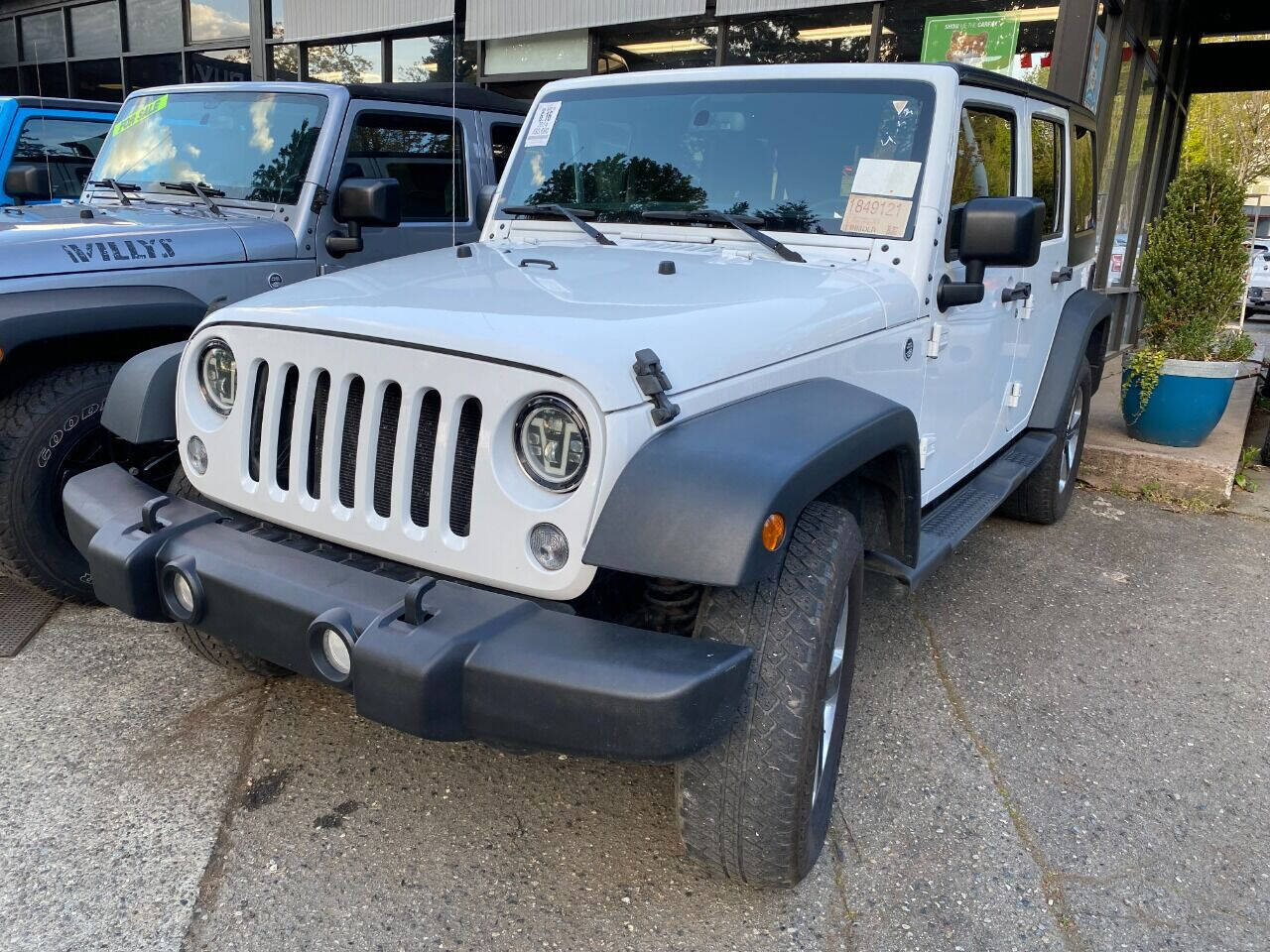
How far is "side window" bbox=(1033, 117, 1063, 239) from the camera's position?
383cm

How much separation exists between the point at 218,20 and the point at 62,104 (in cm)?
642

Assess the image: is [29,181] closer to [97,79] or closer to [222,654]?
[222,654]

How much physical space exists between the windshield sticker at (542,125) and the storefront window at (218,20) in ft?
31.1

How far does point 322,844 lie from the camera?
233 cm

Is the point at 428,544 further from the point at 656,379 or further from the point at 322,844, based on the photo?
the point at 322,844

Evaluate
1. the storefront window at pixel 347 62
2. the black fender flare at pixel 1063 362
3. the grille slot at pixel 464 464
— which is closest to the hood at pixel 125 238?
the grille slot at pixel 464 464

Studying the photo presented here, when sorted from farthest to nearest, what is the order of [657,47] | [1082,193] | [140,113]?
[657,47] < [1082,193] < [140,113]

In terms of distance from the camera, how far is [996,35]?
257 inches

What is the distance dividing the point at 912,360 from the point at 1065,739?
1.23 m

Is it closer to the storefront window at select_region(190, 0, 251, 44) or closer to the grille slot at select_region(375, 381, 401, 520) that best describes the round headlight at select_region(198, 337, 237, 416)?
the grille slot at select_region(375, 381, 401, 520)

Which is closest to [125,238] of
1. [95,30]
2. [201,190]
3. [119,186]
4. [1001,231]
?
[201,190]

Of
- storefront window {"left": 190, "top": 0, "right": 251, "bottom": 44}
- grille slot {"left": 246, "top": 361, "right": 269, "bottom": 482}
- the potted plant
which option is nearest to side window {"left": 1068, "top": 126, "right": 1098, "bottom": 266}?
the potted plant

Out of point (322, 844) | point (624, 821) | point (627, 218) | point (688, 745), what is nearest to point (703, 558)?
point (688, 745)

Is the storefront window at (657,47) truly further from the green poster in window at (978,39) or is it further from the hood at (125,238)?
the hood at (125,238)
